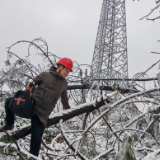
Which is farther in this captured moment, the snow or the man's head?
the man's head

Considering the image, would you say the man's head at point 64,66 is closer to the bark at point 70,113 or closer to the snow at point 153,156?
the bark at point 70,113

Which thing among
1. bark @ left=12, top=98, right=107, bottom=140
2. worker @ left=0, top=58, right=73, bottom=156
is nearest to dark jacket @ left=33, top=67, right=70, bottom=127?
worker @ left=0, top=58, right=73, bottom=156

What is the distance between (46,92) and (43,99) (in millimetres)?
91

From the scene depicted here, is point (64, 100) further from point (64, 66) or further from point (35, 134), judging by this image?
point (35, 134)

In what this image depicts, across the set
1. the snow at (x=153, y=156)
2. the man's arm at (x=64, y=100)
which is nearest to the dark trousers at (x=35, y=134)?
the man's arm at (x=64, y=100)

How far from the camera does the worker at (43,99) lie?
1.93m

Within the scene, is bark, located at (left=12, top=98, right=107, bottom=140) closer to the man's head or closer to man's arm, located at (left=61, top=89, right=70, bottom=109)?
man's arm, located at (left=61, top=89, right=70, bottom=109)

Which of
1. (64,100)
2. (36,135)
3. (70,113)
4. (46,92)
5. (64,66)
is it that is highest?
(64,66)

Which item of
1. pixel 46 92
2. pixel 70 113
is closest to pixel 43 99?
pixel 46 92

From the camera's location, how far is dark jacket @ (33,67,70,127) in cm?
193

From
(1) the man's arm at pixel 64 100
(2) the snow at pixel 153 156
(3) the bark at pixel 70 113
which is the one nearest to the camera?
(2) the snow at pixel 153 156

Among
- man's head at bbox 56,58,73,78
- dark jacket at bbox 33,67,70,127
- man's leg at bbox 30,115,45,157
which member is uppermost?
man's head at bbox 56,58,73,78

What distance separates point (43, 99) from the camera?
1.98 m

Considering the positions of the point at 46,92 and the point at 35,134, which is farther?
the point at 46,92
